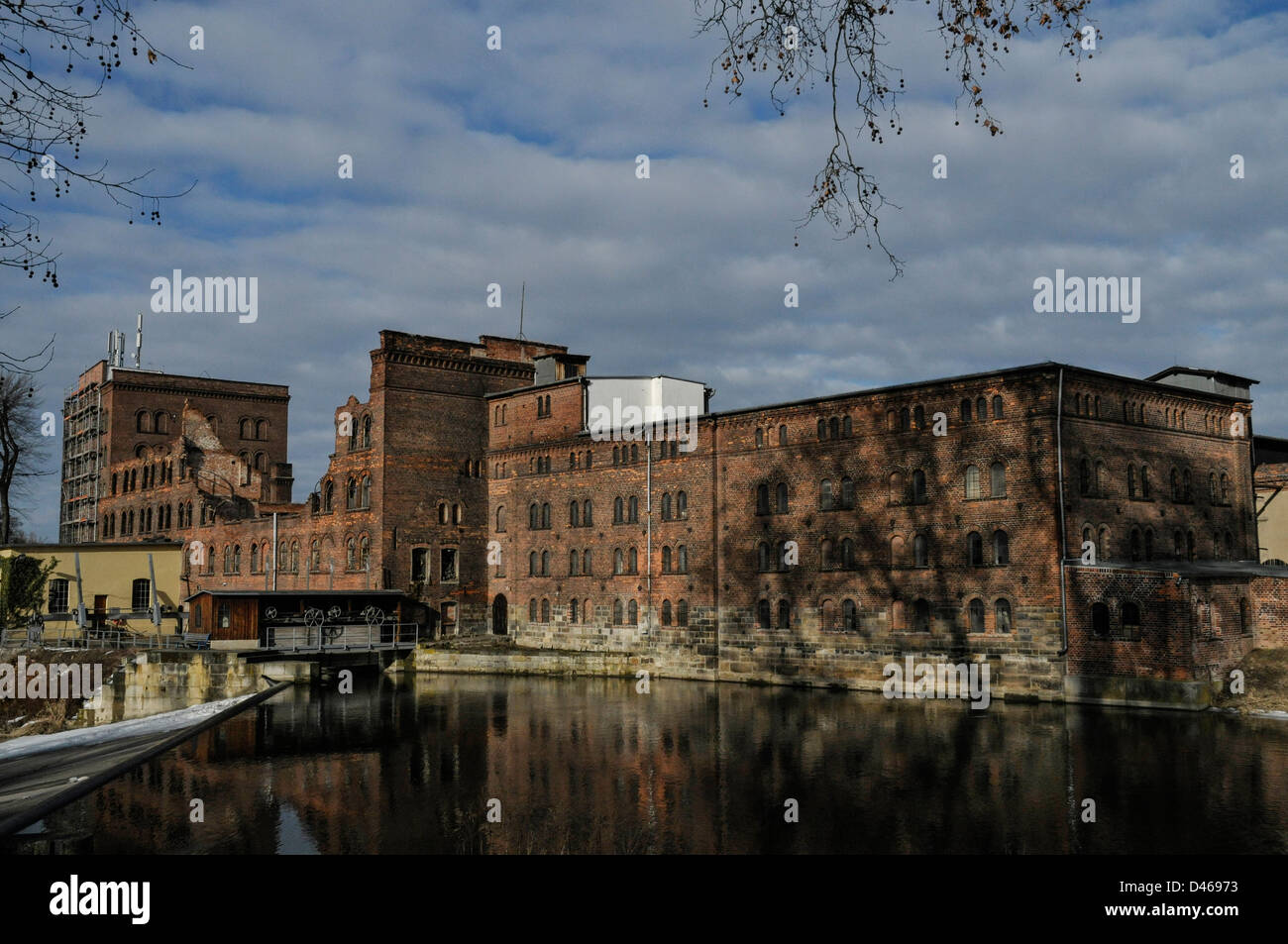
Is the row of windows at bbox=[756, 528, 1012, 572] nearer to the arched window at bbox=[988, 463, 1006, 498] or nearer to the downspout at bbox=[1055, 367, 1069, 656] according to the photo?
the arched window at bbox=[988, 463, 1006, 498]

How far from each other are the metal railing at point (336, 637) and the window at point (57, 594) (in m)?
14.6

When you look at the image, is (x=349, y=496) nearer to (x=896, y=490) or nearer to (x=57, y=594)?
(x=57, y=594)

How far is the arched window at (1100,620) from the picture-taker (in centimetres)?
2844

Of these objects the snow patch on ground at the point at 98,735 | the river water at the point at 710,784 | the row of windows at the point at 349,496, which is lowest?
the snow patch on ground at the point at 98,735

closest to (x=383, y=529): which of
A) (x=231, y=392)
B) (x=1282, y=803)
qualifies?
(x=231, y=392)

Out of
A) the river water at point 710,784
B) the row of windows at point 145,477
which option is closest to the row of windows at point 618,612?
the river water at point 710,784

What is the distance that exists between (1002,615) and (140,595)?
42635 millimetres

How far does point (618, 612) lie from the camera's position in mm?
41844

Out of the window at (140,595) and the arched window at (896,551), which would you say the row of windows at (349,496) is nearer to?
the window at (140,595)
